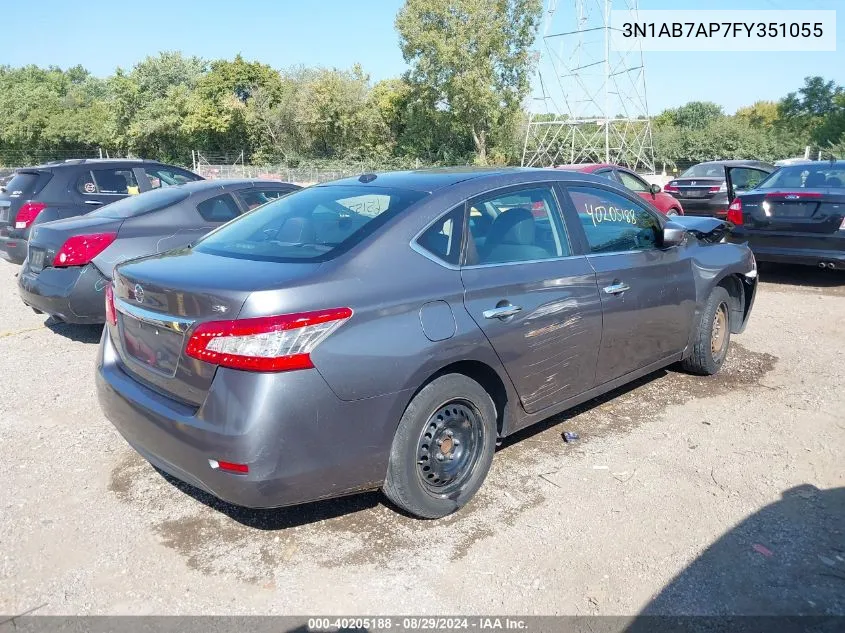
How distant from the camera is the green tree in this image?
46.3 metres

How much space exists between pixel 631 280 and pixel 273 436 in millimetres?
2578

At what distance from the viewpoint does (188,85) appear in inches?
2398

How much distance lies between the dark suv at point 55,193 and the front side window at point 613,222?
7.12 m

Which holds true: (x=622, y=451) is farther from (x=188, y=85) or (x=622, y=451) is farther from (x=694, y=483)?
(x=188, y=85)

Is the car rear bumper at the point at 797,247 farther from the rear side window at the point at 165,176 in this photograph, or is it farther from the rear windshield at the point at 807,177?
the rear side window at the point at 165,176

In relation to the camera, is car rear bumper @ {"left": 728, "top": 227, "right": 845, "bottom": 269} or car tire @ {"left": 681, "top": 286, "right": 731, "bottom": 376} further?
car rear bumper @ {"left": 728, "top": 227, "right": 845, "bottom": 269}

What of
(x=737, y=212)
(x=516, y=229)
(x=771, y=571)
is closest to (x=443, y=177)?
(x=516, y=229)

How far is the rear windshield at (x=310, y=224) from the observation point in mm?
3270

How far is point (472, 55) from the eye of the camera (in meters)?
46.8

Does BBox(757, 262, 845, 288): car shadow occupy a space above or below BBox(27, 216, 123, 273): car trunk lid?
below

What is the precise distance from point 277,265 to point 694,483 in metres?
2.53

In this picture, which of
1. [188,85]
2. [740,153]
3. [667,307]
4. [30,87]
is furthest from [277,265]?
[30,87]

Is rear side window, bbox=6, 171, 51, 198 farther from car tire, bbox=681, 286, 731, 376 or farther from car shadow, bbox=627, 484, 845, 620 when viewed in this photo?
car shadow, bbox=627, 484, 845, 620

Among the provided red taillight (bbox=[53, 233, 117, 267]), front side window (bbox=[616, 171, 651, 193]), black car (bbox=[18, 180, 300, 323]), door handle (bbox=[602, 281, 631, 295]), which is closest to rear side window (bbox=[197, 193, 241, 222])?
black car (bbox=[18, 180, 300, 323])
